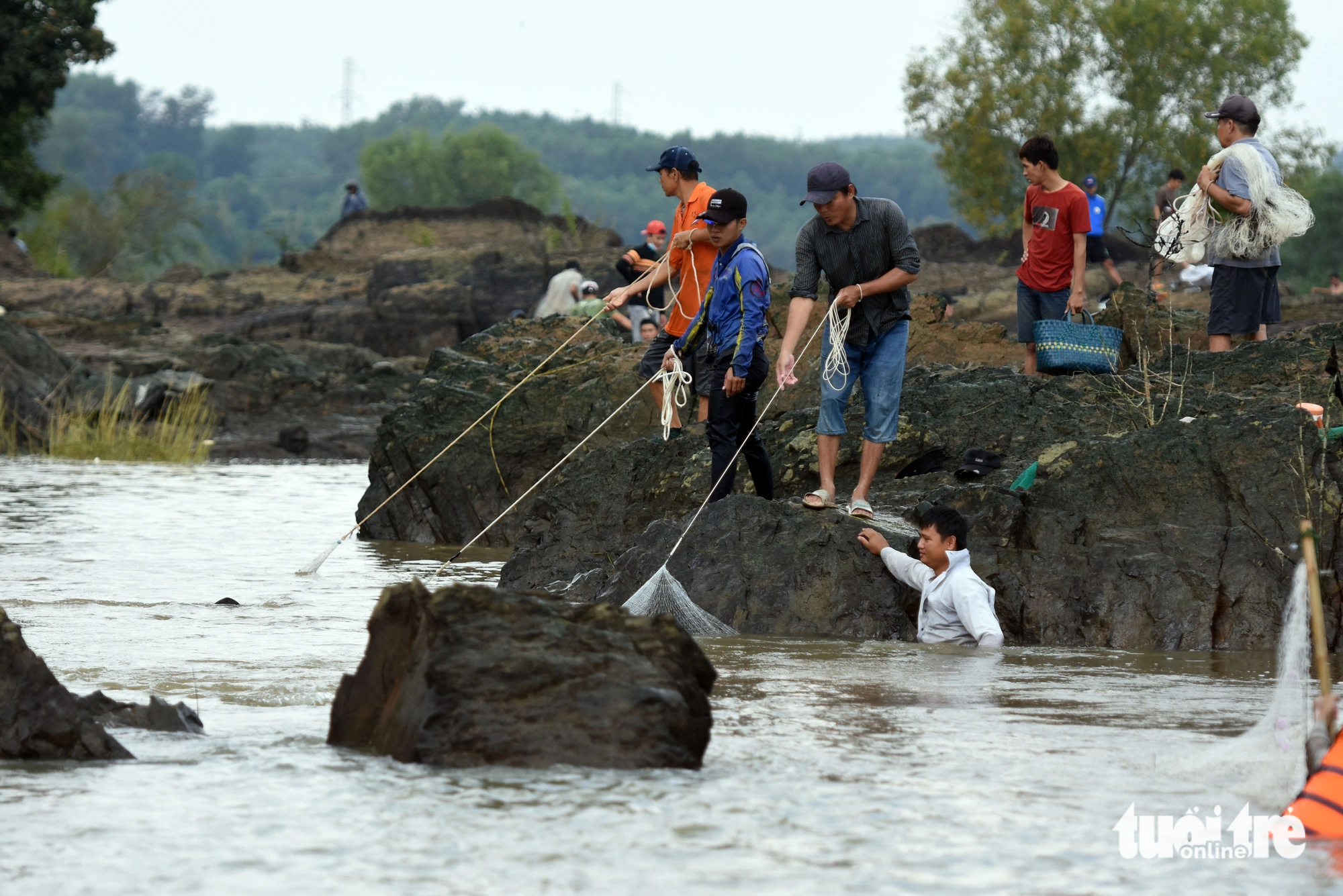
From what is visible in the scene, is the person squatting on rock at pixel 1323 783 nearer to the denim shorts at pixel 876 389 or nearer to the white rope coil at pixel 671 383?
the denim shorts at pixel 876 389

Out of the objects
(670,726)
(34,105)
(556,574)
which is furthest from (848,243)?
(34,105)

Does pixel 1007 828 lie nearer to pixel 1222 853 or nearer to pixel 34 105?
pixel 1222 853

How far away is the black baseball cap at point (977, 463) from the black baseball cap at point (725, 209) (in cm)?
177

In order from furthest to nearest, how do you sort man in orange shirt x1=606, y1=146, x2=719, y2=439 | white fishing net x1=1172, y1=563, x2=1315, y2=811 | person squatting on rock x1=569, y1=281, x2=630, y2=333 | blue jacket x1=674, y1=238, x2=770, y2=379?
person squatting on rock x1=569, y1=281, x2=630, y2=333 < man in orange shirt x1=606, y1=146, x2=719, y2=439 < blue jacket x1=674, y1=238, x2=770, y2=379 < white fishing net x1=1172, y1=563, x2=1315, y2=811

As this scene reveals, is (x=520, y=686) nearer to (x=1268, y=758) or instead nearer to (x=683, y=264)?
(x=1268, y=758)

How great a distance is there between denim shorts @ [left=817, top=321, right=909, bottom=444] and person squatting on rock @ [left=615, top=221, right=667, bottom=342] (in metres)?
1.64

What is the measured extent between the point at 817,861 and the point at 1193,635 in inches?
159

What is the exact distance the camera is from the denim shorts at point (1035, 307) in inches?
388

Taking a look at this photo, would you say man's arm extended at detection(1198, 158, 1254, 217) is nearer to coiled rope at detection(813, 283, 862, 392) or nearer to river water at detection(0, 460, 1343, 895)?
coiled rope at detection(813, 283, 862, 392)

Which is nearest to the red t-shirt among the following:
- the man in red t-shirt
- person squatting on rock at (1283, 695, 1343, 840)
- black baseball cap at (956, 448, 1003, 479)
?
the man in red t-shirt

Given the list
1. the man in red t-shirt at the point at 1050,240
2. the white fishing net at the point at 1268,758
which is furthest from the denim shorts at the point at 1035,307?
the white fishing net at the point at 1268,758

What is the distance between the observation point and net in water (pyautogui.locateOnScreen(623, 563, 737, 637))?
23.5 feet

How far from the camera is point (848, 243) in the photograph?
7.68m

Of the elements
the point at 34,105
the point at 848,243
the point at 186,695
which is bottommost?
the point at 186,695
